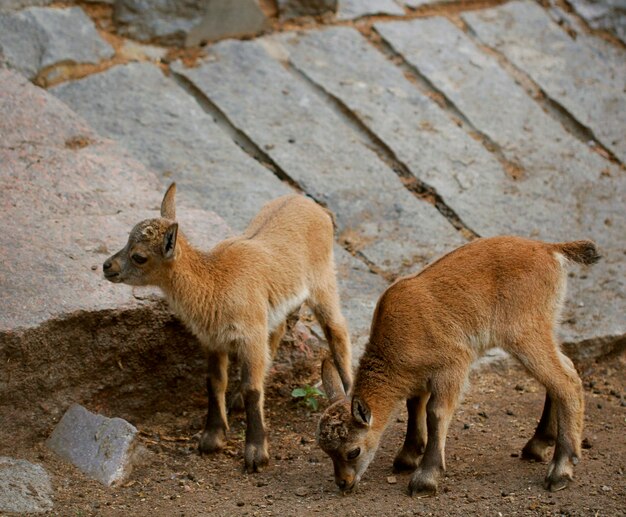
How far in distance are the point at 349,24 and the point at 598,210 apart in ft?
12.7

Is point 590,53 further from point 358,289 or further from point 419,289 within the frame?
point 419,289

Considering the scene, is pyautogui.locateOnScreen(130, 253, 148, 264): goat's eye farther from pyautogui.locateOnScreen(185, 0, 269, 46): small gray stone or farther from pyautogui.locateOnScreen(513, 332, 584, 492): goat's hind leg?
pyautogui.locateOnScreen(185, 0, 269, 46): small gray stone

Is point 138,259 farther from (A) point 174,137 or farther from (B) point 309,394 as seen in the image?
(A) point 174,137

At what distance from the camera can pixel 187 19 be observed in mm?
11703

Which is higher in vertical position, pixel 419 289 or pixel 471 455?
pixel 419 289

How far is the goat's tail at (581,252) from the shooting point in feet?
22.8

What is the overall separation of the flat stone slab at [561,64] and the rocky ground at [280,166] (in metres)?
0.03

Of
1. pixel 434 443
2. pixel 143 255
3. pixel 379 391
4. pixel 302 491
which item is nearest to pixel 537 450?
pixel 434 443

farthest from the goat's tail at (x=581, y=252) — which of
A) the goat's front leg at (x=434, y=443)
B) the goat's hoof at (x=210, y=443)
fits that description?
the goat's hoof at (x=210, y=443)

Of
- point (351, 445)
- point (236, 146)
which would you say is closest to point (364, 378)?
point (351, 445)

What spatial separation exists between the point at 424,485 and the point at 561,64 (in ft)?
24.1

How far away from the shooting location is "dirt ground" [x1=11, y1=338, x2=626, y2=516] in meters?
6.43

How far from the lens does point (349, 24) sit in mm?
12477

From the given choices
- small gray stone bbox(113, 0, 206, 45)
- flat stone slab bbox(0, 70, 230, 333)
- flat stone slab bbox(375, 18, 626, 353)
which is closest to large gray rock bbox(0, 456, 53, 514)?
flat stone slab bbox(0, 70, 230, 333)
